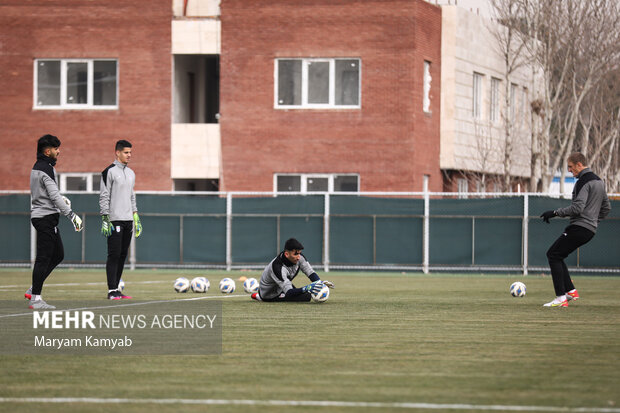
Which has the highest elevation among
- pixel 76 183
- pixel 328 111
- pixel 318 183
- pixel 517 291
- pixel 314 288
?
pixel 328 111

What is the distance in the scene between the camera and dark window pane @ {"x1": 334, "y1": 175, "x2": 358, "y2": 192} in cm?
3591

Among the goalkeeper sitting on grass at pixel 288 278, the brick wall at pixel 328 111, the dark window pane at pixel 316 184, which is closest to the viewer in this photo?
the goalkeeper sitting on grass at pixel 288 278

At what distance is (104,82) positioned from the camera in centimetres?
3728

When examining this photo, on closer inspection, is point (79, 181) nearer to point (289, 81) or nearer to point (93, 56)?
point (93, 56)

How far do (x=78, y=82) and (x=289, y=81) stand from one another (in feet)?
24.9

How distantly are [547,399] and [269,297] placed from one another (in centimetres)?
901


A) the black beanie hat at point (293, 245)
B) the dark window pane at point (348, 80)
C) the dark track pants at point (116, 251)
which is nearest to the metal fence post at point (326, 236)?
the dark window pane at point (348, 80)

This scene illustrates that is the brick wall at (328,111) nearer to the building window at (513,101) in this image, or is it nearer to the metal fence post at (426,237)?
the metal fence post at (426,237)

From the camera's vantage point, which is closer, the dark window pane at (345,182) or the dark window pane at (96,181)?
the dark window pane at (345,182)

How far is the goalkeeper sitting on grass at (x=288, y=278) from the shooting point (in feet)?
51.0

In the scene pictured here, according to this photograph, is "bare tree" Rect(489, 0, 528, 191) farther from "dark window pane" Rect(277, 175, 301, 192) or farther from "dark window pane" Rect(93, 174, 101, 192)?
"dark window pane" Rect(93, 174, 101, 192)

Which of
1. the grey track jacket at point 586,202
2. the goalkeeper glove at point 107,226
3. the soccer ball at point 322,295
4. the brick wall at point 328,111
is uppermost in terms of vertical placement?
the brick wall at point 328,111

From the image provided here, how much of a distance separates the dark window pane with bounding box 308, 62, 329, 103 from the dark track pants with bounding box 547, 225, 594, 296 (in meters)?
20.9

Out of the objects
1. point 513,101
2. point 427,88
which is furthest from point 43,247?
point 513,101
